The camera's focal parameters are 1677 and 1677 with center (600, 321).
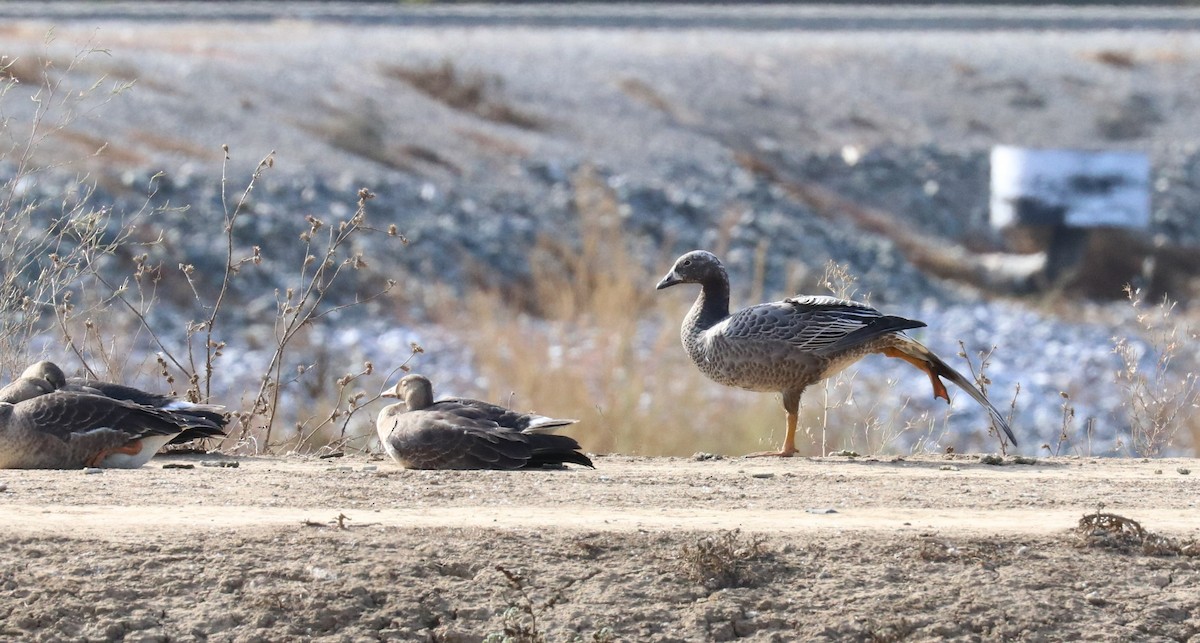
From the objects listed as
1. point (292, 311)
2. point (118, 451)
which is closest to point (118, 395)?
point (118, 451)

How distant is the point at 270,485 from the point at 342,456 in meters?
1.87

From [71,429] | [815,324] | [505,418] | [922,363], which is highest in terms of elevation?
[815,324]

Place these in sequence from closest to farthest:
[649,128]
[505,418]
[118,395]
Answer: [505,418]
[118,395]
[649,128]

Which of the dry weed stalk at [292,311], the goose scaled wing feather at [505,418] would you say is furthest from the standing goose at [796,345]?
the dry weed stalk at [292,311]

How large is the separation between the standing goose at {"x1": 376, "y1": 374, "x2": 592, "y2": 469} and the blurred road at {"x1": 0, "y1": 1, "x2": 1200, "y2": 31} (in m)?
29.8

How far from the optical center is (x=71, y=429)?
849 centimetres

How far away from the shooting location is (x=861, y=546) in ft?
21.5

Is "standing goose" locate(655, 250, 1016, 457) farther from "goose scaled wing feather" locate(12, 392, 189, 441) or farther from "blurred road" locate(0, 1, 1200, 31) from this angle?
"blurred road" locate(0, 1, 1200, 31)

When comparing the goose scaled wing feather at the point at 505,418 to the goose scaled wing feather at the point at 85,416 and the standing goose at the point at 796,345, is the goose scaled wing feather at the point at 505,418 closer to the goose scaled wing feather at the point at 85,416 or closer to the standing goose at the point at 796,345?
the standing goose at the point at 796,345

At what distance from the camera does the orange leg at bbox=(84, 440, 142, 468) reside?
28.2 ft

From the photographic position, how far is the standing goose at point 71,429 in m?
8.45

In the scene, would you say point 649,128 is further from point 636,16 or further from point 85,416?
point 85,416

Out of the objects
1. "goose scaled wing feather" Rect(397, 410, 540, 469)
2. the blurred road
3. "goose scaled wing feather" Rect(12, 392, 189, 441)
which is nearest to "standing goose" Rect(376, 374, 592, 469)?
"goose scaled wing feather" Rect(397, 410, 540, 469)

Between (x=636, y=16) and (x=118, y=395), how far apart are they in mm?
31777
